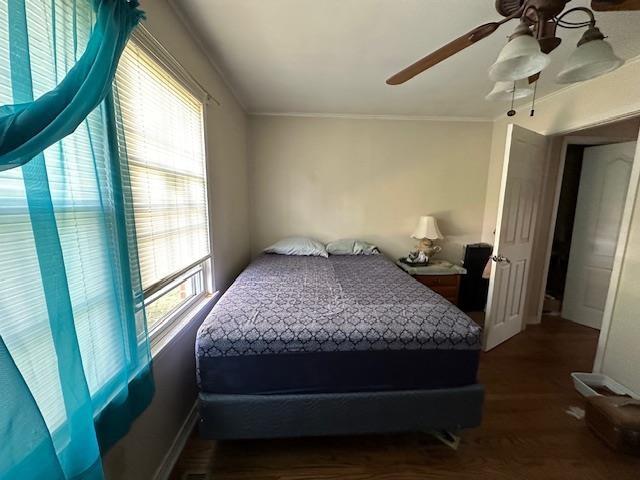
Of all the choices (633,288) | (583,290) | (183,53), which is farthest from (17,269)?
(583,290)

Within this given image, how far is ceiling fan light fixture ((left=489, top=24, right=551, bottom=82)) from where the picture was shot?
35.0 inches

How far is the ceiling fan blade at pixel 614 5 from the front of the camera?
2.90 ft

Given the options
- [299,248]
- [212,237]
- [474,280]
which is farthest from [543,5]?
[474,280]

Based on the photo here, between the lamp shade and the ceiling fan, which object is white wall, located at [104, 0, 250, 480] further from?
the lamp shade

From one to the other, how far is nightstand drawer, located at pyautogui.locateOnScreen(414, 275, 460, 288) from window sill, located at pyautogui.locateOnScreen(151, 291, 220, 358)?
7.05 ft

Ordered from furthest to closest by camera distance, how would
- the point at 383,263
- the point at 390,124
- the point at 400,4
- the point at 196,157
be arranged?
the point at 390,124
the point at 383,263
the point at 196,157
the point at 400,4

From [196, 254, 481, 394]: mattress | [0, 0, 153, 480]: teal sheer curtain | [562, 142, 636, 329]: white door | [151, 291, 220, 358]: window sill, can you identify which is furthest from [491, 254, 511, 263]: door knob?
[0, 0, 153, 480]: teal sheer curtain

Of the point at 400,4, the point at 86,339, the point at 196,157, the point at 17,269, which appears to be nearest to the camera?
the point at 17,269

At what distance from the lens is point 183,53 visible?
4.94 ft

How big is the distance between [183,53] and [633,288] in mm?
3425

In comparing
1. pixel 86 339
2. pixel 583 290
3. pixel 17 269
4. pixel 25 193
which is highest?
pixel 25 193

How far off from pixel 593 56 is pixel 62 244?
1932mm

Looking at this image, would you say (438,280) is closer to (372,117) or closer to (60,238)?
(372,117)

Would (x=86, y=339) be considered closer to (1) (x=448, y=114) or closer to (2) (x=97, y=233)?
(2) (x=97, y=233)
